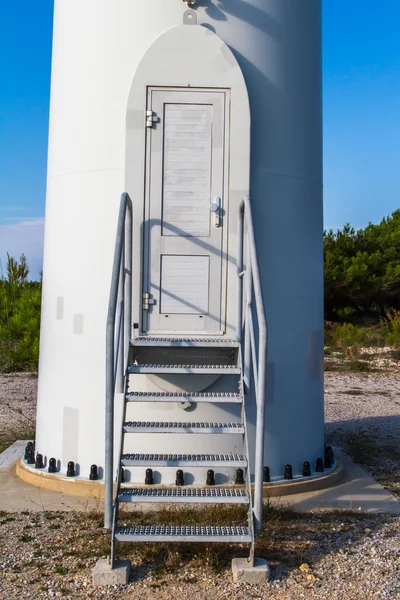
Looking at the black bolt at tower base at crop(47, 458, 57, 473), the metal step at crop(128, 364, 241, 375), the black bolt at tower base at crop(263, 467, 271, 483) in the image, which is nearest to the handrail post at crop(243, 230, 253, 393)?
Answer: the metal step at crop(128, 364, 241, 375)

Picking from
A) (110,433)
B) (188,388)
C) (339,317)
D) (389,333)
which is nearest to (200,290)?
(188,388)

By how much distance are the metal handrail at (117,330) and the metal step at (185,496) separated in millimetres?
179

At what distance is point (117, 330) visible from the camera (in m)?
5.43

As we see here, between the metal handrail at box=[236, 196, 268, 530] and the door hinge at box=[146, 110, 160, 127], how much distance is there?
1.04 metres

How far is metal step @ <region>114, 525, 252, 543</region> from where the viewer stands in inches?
164

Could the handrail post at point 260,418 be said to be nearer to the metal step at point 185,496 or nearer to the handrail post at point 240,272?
the metal step at point 185,496

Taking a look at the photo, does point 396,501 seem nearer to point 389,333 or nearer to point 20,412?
point 20,412

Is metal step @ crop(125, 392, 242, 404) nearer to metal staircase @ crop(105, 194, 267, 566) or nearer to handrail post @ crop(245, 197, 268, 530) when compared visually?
metal staircase @ crop(105, 194, 267, 566)

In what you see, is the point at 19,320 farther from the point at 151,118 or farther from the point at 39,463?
the point at 151,118

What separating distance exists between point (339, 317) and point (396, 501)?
69.5ft

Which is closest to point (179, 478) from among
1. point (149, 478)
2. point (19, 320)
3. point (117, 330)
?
point (149, 478)

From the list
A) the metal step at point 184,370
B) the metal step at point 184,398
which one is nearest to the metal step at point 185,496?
the metal step at point 184,398

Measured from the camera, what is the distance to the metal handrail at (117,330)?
177 inches

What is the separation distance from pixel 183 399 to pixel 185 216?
1691 mm
